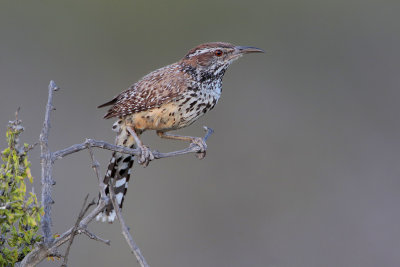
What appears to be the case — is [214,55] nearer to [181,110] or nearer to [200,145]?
[181,110]

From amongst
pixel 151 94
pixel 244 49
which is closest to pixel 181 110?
pixel 151 94

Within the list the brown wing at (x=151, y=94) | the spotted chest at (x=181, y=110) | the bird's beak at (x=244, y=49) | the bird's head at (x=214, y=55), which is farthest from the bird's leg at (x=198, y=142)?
the bird's beak at (x=244, y=49)

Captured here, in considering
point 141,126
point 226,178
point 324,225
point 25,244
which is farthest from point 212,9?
point 25,244

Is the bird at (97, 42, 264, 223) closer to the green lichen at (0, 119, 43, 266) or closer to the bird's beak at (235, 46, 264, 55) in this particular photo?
the bird's beak at (235, 46, 264, 55)

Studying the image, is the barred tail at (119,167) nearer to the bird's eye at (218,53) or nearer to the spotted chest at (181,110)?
the spotted chest at (181,110)

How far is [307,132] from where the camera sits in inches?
319

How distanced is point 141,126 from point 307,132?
3.54m

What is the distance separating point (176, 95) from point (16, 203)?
2153mm

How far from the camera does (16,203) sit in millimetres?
2795

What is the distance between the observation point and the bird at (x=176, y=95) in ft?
15.8

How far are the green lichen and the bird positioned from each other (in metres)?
1.85

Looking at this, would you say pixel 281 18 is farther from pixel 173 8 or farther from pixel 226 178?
pixel 226 178

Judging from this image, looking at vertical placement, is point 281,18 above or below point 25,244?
above

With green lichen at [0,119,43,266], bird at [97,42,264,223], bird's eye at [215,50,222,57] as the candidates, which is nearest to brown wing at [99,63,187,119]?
bird at [97,42,264,223]
